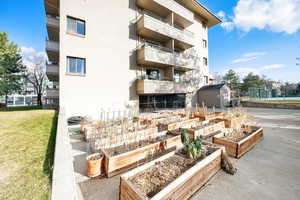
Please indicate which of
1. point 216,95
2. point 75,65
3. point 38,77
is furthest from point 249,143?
point 38,77

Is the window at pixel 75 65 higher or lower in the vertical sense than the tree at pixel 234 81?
lower

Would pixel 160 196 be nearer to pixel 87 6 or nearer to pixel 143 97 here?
pixel 143 97

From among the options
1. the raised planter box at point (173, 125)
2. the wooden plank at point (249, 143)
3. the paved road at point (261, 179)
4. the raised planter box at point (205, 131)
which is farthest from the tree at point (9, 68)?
the wooden plank at point (249, 143)

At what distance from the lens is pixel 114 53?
29.9 feet

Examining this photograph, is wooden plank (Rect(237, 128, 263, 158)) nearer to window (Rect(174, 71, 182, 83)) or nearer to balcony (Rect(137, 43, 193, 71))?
balcony (Rect(137, 43, 193, 71))

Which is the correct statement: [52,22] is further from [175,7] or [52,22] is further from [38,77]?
[38,77]

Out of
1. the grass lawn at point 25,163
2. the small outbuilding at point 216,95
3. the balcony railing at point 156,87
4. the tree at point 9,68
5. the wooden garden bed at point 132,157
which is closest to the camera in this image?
the grass lawn at point 25,163

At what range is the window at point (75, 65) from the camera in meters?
7.40

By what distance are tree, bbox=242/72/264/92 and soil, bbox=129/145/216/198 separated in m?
32.2

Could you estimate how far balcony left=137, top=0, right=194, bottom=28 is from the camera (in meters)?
10.7

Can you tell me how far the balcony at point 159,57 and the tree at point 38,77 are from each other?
1739 cm

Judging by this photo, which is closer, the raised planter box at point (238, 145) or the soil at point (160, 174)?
the soil at point (160, 174)

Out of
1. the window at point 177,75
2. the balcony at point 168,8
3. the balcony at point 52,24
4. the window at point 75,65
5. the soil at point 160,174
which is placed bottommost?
the soil at point 160,174

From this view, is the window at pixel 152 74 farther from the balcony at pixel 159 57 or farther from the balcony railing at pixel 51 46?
the balcony railing at pixel 51 46
